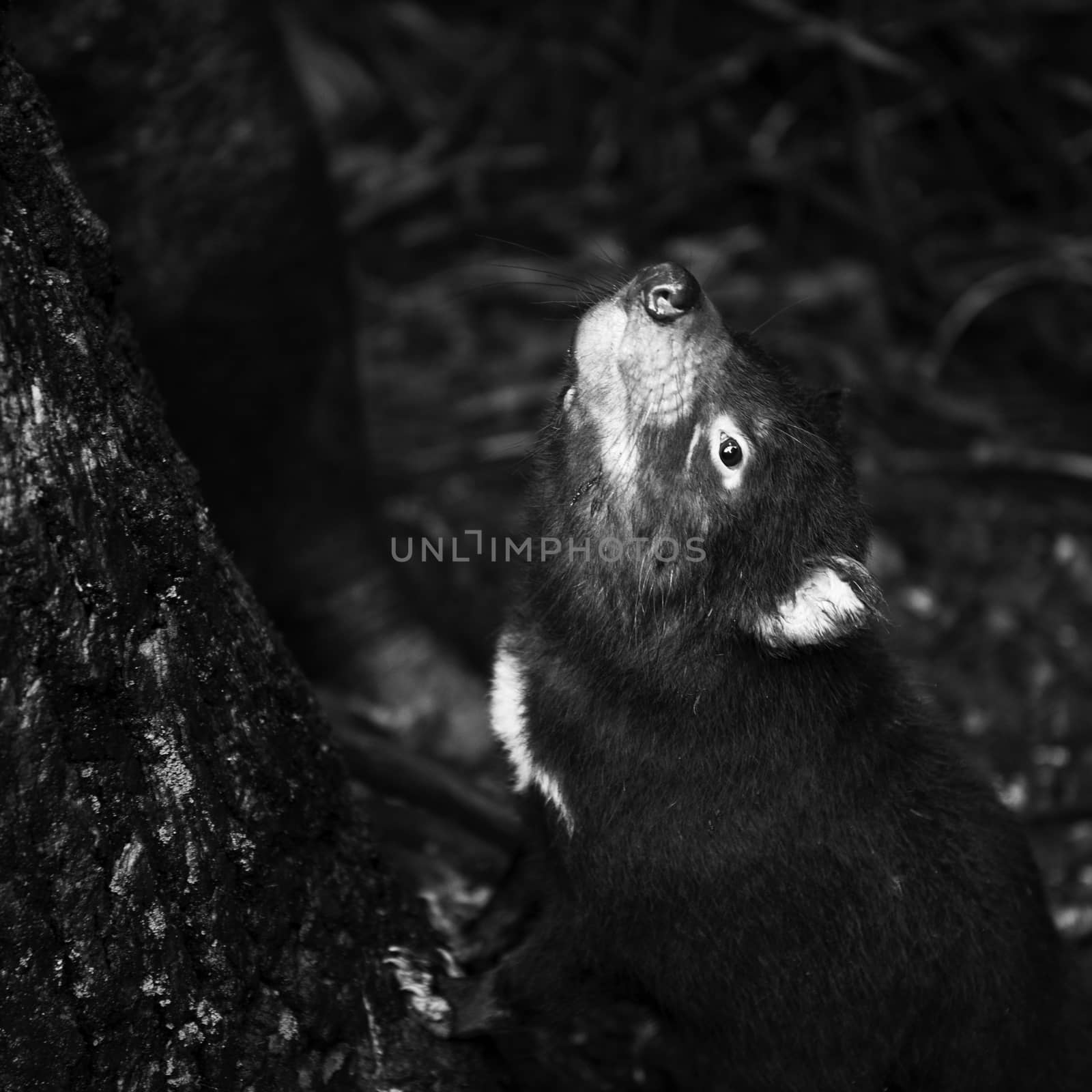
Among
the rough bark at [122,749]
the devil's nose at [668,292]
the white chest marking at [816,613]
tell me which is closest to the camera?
the rough bark at [122,749]

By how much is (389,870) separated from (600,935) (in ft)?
1.55

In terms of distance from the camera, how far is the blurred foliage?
19.2ft

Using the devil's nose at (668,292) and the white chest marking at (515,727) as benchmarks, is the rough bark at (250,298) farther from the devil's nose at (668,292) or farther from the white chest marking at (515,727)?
the devil's nose at (668,292)

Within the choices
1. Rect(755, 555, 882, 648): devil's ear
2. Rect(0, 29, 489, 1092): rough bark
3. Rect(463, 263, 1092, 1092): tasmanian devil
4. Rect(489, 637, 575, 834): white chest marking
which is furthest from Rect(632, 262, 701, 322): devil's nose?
Rect(0, 29, 489, 1092): rough bark

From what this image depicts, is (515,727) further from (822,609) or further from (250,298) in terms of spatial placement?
(250,298)

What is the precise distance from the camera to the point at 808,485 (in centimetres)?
282

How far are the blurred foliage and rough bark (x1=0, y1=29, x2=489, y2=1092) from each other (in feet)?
10.6

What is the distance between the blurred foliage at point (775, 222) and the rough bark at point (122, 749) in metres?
3.22

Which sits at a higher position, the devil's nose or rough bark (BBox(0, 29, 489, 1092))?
the devil's nose

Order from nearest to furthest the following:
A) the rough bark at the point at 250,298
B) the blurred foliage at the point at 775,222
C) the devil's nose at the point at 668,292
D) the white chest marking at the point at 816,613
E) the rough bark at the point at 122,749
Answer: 1. the rough bark at the point at 122,749
2. the white chest marking at the point at 816,613
3. the devil's nose at the point at 668,292
4. the rough bark at the point at 250,298
5. the blurred foliage at the point at 775,222

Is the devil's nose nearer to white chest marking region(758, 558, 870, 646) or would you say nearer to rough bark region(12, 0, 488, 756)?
white chest marking region(758, 558, 870, 646)

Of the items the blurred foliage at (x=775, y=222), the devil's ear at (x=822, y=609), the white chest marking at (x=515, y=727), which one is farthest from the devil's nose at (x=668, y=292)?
the blurred foliage at (x=775, y=222)

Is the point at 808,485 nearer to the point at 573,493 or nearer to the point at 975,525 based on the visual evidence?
the point at 573,493

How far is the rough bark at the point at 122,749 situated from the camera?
1.92 metres
